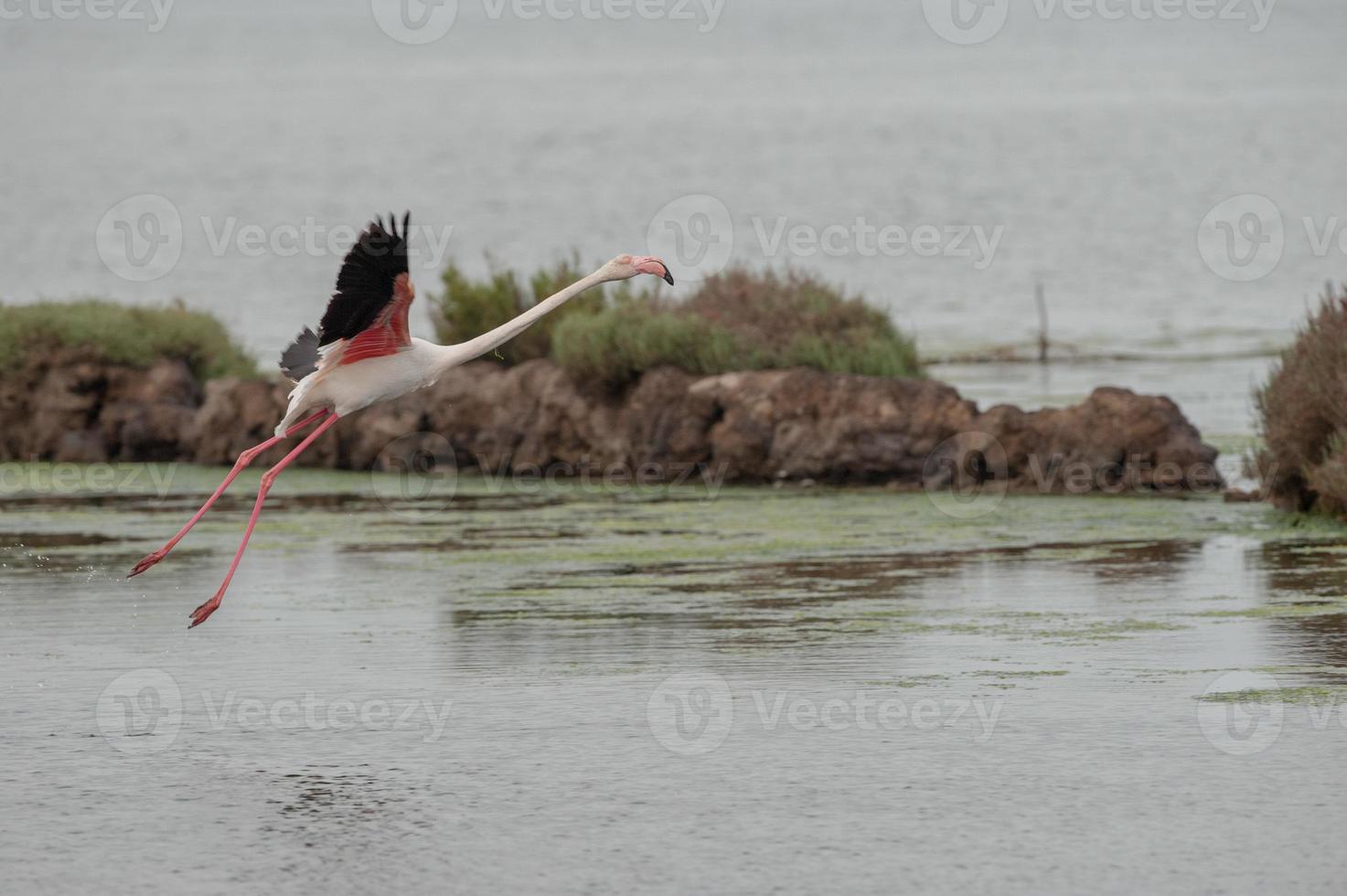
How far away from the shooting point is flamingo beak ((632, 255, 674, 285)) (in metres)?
10.6

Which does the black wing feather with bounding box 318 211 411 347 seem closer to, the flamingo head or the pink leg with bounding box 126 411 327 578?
the pink leg with bounding box 126 411 327 578

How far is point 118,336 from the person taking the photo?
25.3 meters

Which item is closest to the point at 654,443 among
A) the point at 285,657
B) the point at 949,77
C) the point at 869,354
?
the point at 869,354

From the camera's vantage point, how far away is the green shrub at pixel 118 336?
2523 cm

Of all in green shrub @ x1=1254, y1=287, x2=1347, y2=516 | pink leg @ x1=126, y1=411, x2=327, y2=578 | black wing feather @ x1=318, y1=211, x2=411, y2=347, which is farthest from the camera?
green shrub @ x1=1254, y1=287, x2=1347, y2=516

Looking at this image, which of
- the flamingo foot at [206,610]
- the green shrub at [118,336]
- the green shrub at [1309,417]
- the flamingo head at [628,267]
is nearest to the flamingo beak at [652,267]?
the flamingo head at [628,267]

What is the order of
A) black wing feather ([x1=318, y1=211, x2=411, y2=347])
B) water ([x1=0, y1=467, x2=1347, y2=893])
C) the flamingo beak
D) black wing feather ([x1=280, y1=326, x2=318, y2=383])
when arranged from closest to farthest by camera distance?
water ([x1=0, y1=467, x2=1347, y2=893]) → black wing feather ([x1=318, y1=211, x2=411, y2=347]) → the flamingo beak → black wing feather ([x1=280, y1=326, x2=318, y2=383])

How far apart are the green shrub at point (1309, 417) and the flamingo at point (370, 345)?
658 centimetres

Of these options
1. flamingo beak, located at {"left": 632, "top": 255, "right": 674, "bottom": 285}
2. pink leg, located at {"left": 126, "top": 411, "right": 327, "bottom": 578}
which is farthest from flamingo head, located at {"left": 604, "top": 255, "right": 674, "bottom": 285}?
pink leg, located at {"left": 126, "top": 411, "right": 327, "bottom": 578}

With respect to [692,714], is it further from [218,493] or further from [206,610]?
[218,493]

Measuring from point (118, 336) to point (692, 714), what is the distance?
17.4 meters

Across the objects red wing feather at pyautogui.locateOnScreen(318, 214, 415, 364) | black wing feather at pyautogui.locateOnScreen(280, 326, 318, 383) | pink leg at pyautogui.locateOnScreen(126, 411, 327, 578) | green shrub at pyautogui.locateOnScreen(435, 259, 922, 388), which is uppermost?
green shrub at pyautogui.locateOnScreen(435, 259, 922, 388)

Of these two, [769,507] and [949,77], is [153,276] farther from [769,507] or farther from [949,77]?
[949,77]

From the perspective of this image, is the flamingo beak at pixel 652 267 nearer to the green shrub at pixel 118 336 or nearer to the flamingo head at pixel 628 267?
the flamingo head at pixel 628 267
